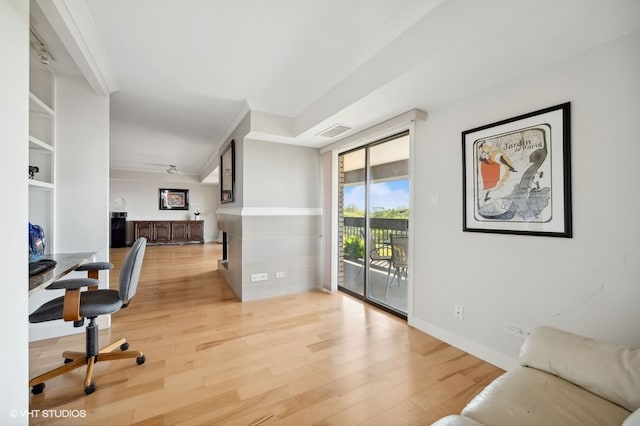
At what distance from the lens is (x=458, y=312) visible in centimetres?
224

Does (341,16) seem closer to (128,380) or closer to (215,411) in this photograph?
(215,411)

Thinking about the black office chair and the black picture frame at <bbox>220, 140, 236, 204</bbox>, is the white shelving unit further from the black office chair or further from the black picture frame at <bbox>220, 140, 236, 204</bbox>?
the black picture frame at <bbox>220, 140, 236, 204</bbox>

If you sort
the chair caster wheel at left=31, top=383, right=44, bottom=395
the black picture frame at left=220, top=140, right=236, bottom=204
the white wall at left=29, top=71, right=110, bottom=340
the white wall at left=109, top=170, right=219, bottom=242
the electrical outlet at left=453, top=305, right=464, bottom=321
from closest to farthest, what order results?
the chair caster wheel at left=31, top=383, right=44, bottom=395 → the electrical outlet at left=453, top=305, right=464, bottom=321 → the white wall at left=29, top=71, right=110, bottom=340 → the black picture frame at left=220, top=140, right=236, bottom=204 → the white wall at left=109, top=170, right=219, bottom=242

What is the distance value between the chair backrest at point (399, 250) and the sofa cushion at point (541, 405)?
1804 mm

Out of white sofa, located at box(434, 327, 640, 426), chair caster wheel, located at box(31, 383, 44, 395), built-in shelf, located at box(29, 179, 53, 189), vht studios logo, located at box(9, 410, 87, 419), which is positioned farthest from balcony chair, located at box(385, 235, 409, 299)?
built-in shelf, located at box(29, 179, 53, 189)

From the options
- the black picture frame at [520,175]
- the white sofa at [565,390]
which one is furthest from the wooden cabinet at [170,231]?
the white sofa at [565,390]

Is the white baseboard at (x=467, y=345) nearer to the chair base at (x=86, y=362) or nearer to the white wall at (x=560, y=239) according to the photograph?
the white wall at (x=560, y=239)

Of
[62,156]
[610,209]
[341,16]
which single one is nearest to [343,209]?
[341,16]

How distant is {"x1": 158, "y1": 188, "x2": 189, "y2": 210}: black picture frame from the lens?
900cm

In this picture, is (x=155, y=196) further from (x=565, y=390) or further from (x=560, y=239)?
(x=565, y=390)

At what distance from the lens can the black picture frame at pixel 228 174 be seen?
3814 millimetres

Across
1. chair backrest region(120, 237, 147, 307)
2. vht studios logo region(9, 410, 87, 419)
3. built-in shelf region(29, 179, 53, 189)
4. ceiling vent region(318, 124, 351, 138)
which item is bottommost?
vht studios logo region(9, 410, 87, 419)

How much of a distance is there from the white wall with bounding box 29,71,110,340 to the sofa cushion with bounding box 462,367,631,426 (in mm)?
3155

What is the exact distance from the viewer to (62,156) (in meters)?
2.45
